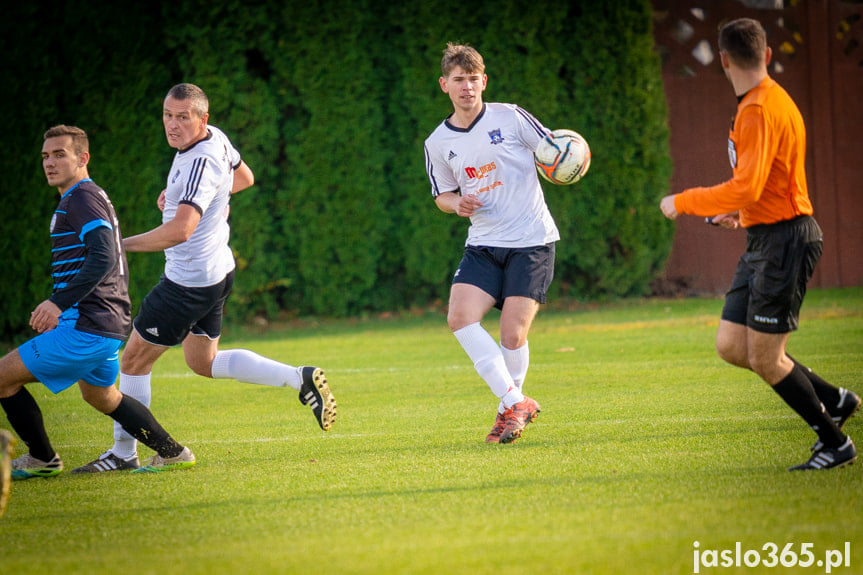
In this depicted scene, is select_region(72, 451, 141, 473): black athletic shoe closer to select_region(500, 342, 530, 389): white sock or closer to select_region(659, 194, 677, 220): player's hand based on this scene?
select_region(500, 342, 530, 389): white sock

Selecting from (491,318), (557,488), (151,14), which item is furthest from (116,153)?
(557,488)

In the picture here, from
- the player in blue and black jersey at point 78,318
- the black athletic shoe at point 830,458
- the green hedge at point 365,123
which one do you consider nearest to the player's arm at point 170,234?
the player in blue and black jersey at point 78,318

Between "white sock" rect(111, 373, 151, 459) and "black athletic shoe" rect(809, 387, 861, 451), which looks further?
"white sock" rect(111, 373, 151, 459)

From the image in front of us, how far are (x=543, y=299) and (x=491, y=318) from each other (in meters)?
7.44

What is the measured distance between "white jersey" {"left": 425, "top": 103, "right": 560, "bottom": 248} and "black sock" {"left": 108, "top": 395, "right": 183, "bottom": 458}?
2295mm

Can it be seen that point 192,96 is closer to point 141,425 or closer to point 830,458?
point 141,425

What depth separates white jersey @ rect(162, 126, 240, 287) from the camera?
18.1 feet

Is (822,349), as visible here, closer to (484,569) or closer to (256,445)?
(256,445)

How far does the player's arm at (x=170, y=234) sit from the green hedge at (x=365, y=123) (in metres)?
8.32

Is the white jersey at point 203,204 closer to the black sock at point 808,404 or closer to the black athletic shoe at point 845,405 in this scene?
the black sock at point 808,404

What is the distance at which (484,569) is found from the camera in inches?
133

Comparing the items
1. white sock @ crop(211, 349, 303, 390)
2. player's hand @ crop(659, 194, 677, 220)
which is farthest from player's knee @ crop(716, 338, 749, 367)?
white sock @ crop(211, 349, 303, 390)

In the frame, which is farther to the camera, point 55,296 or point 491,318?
point 491,318

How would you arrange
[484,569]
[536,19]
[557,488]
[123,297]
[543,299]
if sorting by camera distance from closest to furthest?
[484,569] → [557,488] → [123,297] → [543,299] → [536,19]
